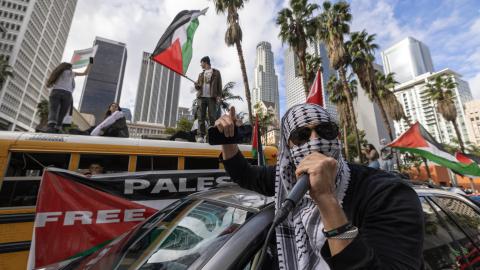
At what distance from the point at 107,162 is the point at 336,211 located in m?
4.77

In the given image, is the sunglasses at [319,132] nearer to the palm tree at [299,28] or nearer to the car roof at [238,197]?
the car roof at [238,197]

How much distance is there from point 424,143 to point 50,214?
716 cm

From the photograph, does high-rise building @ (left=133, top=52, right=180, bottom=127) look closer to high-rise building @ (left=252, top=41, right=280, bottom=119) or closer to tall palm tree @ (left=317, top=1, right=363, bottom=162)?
high-rise building @ (left=252, top=41, right=280, bottom=119)

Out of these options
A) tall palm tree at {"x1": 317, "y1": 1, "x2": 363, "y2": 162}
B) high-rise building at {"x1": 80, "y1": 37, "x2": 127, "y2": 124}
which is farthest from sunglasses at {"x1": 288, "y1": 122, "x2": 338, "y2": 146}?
high-rise building at {"x1": 80, "y1": 37, "x2": 127, "y2": 124}

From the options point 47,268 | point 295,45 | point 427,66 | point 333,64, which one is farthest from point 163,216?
point 427,66

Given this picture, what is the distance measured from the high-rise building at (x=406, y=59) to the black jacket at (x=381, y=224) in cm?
21029

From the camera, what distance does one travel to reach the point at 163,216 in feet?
7.33

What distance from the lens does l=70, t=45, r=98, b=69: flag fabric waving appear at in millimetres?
6359

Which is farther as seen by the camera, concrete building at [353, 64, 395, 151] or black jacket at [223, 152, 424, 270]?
concrete building at [353, 64, 395, 151]

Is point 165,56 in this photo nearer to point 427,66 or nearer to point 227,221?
point 227,221

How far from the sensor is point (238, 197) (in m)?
1.91

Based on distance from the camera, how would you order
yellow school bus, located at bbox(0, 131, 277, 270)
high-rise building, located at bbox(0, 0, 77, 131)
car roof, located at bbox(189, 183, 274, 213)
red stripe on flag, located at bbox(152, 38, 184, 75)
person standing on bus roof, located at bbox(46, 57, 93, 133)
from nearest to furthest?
car roof, located at bbox(189, 183, 274, 213) < yellow school bus, located at bbox(0, 131, 277, 270) < person standing on bus roof, located at bbox(46, 57, 93, 133) < red stripe on flag, located at bbox(152, 38, 184, 75) < high-rise building, located at bbox(0, 0, 77, 131)

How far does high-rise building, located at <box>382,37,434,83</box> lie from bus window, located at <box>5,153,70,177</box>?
209589 mm

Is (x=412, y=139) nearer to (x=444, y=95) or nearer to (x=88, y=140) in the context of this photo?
(x=88, y=140)
